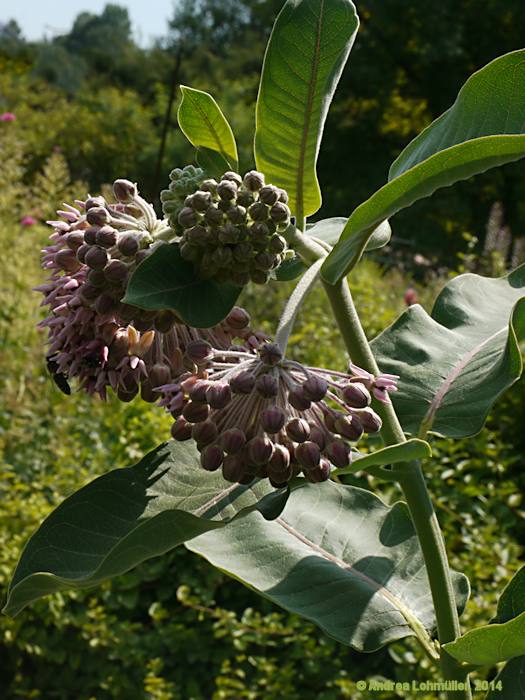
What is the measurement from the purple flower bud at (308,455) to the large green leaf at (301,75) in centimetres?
25

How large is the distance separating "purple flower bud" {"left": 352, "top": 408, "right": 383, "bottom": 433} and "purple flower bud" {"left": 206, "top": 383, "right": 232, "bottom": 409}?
11 cm

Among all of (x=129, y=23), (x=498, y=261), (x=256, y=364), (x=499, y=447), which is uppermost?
(x=129, y=23)

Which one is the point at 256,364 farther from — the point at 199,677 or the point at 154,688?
the point at 199,677

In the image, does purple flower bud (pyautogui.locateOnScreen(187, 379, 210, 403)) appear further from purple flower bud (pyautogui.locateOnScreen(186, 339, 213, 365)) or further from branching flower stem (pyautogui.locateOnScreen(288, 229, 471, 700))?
branching flower stem (pyautogui.locateOnScreen(288, 229, 471, 700))

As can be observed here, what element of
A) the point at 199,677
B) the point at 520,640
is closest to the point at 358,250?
the point at 520,640

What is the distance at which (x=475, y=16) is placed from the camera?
15.1 metres

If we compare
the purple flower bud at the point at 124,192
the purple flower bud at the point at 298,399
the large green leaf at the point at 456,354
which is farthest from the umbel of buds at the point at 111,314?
the large green leaf at the point at 456,354

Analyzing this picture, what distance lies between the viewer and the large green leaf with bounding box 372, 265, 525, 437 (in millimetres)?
844

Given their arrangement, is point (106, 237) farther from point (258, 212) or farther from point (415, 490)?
point (415, 490)

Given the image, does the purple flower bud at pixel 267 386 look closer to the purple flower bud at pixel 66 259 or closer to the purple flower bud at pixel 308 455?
the purple flower bud at pixel 308 455

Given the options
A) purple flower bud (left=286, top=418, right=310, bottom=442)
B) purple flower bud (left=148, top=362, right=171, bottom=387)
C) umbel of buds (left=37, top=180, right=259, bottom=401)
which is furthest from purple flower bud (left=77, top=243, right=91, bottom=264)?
purple flower bud (left=286, top=418, right=310, bottom=442)

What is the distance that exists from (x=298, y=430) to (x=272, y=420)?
23 millimetres

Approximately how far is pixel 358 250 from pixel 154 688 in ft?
7.57

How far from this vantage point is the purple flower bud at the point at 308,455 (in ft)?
2.07
